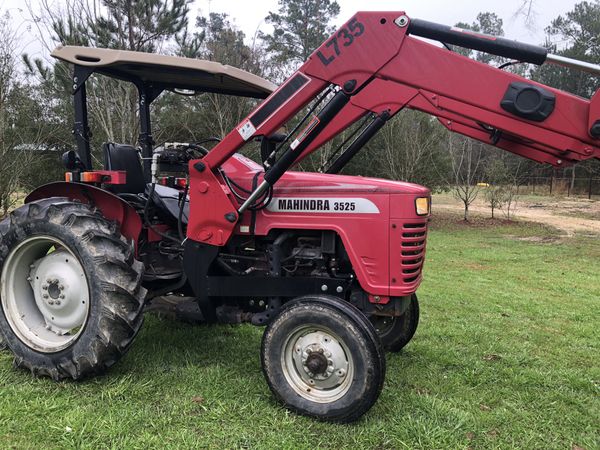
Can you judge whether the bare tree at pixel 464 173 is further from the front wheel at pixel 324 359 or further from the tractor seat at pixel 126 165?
the front wheel at pixel 324 359

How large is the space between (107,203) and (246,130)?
137 centimetres

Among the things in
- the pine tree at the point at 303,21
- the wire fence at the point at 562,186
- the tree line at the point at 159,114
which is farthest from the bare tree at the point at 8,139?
the wire fence at the point at 562,186

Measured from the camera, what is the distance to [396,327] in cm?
408

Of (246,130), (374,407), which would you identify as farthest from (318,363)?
(246,130)

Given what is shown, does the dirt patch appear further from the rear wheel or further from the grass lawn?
the rear wheel

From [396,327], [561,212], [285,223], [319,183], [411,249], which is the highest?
[319,183]

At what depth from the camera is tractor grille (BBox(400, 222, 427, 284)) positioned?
306 cm

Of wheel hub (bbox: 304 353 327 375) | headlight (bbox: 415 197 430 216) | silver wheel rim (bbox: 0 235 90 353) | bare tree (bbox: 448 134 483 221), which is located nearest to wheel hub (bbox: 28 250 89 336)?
silver wheel rim (bbox: 0 235 90 353)

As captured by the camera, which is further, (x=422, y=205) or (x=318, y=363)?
(x=422, y=205)

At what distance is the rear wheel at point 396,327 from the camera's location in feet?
13.4

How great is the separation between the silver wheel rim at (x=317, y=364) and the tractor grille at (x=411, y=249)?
0.62 m

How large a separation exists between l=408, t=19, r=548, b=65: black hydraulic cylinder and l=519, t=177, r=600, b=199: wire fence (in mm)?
30452

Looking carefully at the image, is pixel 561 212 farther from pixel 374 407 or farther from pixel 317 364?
pixel 317 364

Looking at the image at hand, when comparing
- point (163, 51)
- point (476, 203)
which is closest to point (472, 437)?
point (163, 51)
